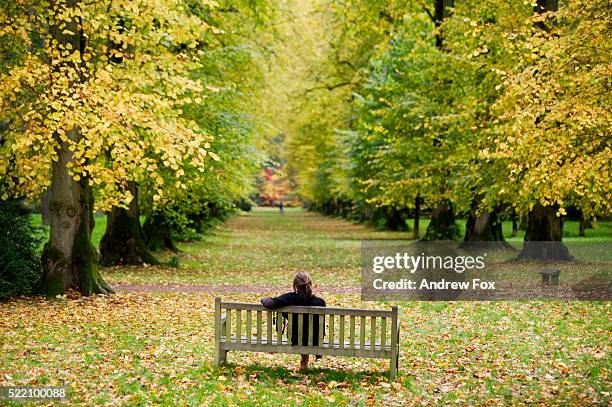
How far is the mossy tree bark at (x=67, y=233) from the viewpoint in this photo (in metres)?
15.3

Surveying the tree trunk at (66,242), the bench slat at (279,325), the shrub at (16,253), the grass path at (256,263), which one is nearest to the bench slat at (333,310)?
the bench slat at (279,325)

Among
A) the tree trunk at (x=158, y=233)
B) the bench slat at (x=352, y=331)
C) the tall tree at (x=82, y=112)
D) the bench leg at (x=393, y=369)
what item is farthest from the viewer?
the tree trunk at (x=158, y=233)

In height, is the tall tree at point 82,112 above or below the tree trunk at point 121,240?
above

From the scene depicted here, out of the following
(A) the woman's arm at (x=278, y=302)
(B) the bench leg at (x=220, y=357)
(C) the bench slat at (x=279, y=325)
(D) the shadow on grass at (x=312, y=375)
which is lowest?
→ (D) the shadow on grass at (x=312, y=375)

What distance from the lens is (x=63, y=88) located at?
42.4 feet

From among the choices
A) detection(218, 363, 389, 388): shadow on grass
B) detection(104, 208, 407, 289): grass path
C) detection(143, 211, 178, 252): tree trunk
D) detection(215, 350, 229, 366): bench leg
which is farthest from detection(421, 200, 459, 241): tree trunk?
detection(215, 350, 229, 366): bench leg

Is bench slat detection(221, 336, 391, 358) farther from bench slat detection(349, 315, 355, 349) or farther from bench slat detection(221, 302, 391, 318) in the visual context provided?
bench slat detection(221, 302, 391, 318)

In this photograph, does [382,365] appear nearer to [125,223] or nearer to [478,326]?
[478,326]

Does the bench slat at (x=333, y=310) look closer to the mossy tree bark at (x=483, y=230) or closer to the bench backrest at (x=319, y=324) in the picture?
the bench backrest at (x=319, y=324)

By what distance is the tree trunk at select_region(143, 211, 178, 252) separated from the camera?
95.8 ft

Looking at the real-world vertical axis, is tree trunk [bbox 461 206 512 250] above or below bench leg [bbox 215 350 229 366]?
above

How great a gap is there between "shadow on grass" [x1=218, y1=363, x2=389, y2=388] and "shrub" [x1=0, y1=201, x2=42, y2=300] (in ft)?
22.8

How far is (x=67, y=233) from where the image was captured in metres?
15.7

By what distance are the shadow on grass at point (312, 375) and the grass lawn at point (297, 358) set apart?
1 centimetres
